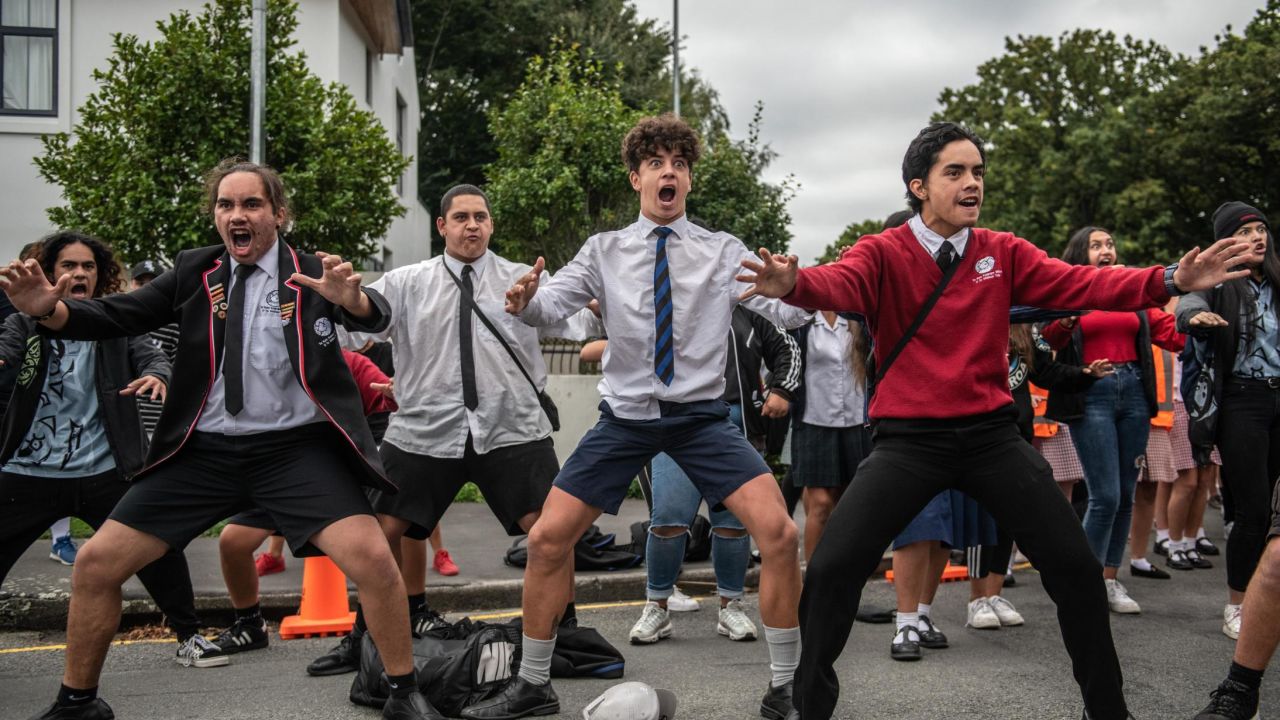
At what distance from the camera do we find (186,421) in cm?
440

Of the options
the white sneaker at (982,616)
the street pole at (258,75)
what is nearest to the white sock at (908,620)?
the white sneaker at (982,616)

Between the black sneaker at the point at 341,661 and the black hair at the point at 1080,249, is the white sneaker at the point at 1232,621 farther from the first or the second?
the black sneaker at the point at 341,661

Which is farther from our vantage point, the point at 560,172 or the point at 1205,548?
the point at 560,172

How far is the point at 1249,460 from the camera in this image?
5.85 meters

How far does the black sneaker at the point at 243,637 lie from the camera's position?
589 cm

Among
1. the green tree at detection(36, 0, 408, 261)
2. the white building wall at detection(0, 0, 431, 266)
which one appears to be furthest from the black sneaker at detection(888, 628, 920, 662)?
the white building wall at detection(0, 0, 431, 266)

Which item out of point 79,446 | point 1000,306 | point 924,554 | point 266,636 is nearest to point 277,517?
point 79,446

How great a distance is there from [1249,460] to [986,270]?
2733 mm

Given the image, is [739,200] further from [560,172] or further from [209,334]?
[209,334]

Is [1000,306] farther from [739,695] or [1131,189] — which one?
[1131,189]

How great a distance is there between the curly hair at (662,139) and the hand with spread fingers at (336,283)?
138 cm

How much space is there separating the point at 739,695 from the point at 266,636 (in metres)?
2.71

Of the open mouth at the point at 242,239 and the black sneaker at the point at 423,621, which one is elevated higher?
the open mouth at the point at 242,239

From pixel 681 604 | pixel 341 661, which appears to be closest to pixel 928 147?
pixel 341 661
